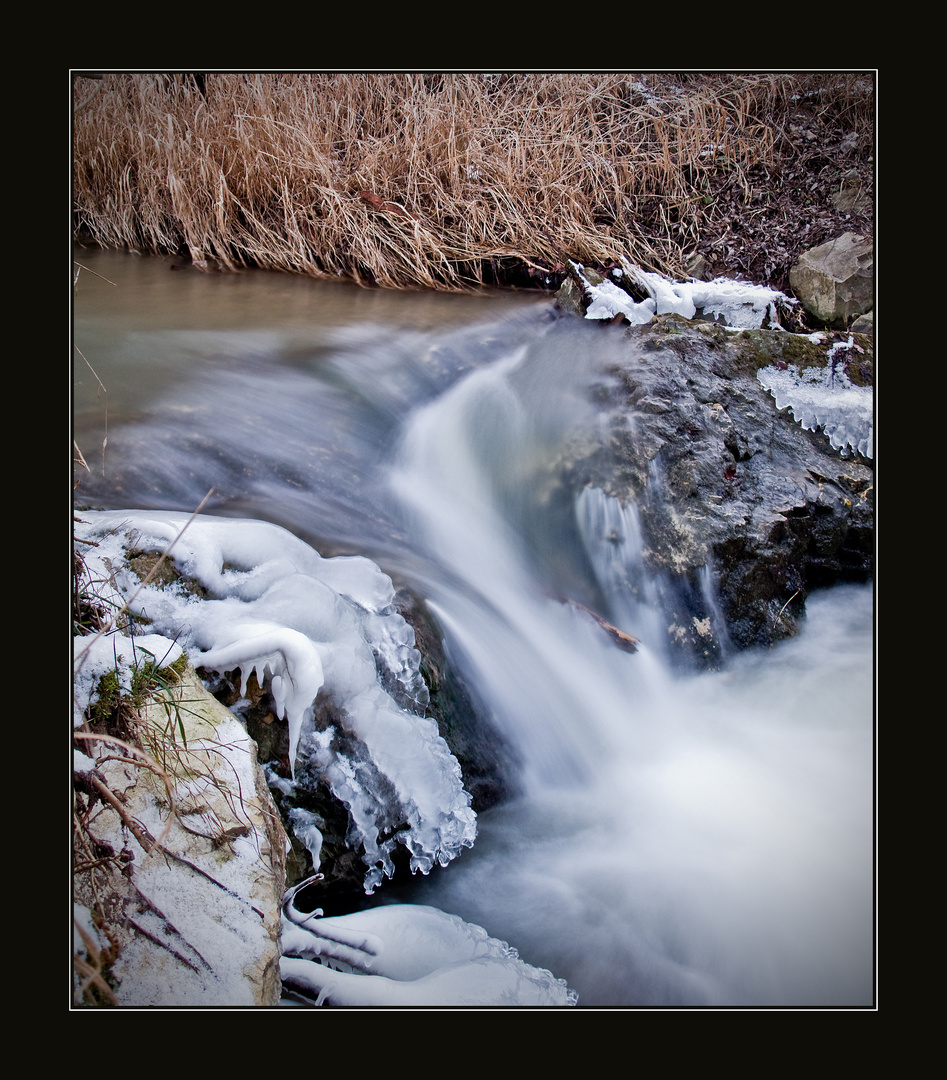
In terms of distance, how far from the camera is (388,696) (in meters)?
1.39

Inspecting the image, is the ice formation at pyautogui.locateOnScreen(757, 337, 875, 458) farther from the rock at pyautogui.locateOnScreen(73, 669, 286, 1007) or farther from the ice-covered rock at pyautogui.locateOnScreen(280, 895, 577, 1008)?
the rock at pyautogui.locateOnScreen(73, 669, 286, 1007)

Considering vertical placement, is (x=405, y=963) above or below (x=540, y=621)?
below

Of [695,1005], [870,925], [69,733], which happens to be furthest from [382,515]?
[870,925]

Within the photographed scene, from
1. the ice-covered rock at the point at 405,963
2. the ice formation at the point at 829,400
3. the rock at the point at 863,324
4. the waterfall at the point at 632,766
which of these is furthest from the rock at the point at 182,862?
the rock at the point at 863,324

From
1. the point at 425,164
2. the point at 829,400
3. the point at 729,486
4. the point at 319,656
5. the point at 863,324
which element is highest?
Answer: the point at 425,164

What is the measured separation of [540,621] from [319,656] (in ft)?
1.53

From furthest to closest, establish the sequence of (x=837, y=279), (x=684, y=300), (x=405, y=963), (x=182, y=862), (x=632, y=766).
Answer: (x=684, y=300), (x=837, y=279), (x=632, y=766), (x=405, y=963), (x=182, y=862)

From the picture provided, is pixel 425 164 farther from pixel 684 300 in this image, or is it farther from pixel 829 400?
pixel 829 400

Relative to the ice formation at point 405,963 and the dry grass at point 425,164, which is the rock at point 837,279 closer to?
the dry grass at point 425,164

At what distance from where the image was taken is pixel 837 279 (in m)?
1.71

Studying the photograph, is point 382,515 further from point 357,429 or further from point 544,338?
point 544,338

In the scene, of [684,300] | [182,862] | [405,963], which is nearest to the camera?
[182,862]

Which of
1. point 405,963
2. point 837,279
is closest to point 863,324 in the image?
point 837,279

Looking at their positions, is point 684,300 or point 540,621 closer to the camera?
point 540,621
